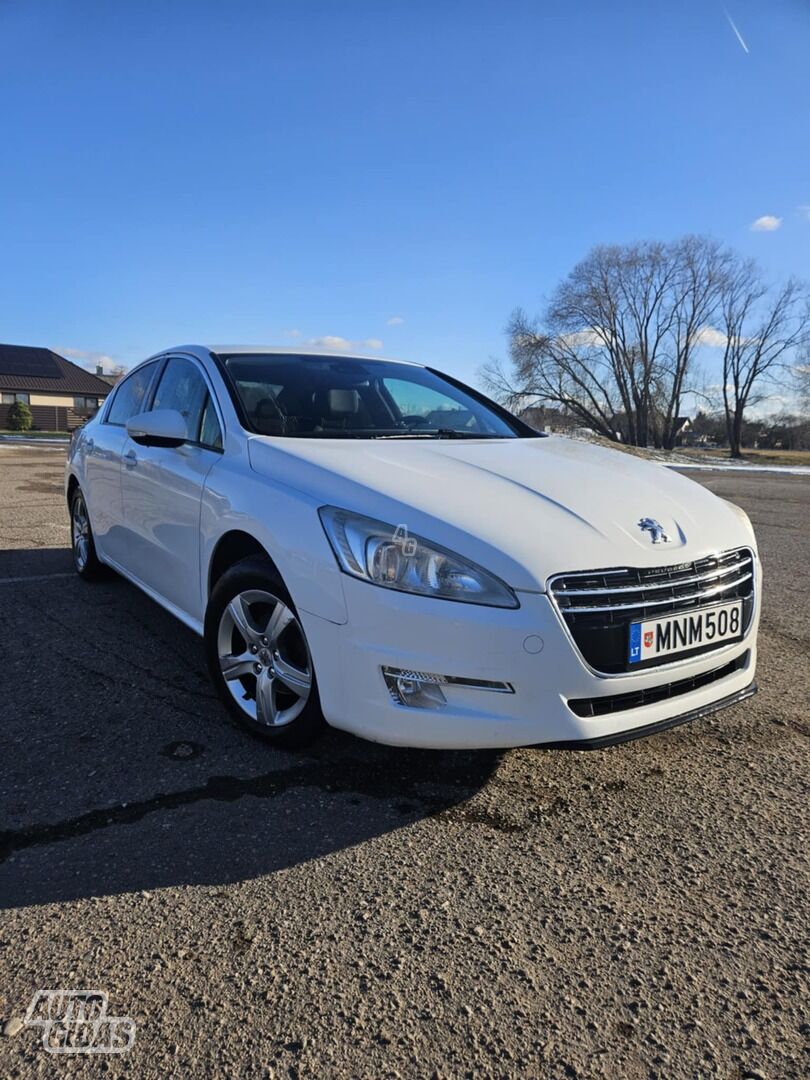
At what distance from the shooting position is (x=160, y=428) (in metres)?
3.31

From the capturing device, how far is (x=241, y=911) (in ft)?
6.21

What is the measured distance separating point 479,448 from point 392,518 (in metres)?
1.07

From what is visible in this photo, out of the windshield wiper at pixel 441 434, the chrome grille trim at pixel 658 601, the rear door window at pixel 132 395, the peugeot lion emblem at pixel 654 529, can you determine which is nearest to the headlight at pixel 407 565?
the chrome grille trim at pixel 658 601

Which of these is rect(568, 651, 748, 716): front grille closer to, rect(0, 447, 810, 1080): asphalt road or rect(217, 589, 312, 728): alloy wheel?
rect(0, 447, 810, 1080): asphalt road

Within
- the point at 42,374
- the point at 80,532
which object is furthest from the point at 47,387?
the point at 80,532

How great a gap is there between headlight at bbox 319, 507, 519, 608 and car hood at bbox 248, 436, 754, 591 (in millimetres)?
33

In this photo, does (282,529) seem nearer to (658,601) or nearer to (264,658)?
(264,658)

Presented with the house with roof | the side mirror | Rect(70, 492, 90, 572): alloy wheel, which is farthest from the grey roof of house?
the side mirror

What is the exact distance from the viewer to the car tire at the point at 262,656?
256 centimetres

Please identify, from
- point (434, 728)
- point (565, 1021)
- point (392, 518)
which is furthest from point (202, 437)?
point (565, 1021)

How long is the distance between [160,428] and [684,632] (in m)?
2.39

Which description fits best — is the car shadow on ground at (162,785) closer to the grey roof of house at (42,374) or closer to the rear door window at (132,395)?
the rear door window at (132,395)

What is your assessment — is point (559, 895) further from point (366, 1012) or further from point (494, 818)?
point (366, 1012)

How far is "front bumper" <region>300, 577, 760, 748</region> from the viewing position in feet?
6.95
